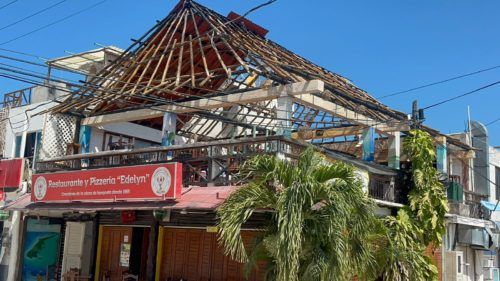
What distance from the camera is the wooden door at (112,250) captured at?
17.2m

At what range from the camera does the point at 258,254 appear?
35.1 ft

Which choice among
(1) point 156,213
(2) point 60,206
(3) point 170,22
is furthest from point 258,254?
(3) point 170,22

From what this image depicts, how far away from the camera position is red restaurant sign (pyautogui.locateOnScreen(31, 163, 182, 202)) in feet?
42.2

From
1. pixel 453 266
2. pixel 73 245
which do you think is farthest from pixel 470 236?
pixel 73 245

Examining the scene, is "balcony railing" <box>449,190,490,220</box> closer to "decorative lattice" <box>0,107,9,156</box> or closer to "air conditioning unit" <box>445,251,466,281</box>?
"air conditioning unit" <box>445,251,466,281</box>

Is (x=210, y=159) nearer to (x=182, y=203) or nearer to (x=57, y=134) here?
(x=182, y=203)

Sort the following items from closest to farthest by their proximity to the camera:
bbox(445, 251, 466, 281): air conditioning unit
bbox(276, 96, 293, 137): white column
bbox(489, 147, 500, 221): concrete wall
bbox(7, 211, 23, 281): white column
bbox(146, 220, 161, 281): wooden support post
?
1. bbox(276, 96, 293, 137): white column
2. bbox(146, 220, 161, 281): wooden support post
3. bbox(445, 251, 466, 281): air conditioning unit
4. bbox(7, 211, 23, 281): white column
5. bbox(489, 147, 500, 221): concrete wall

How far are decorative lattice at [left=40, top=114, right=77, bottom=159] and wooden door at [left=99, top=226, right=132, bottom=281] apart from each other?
11.1 feet

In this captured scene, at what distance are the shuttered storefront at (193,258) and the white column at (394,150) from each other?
6194 millimetres

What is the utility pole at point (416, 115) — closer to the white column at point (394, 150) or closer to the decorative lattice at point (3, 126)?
the white column at point (394, 150)

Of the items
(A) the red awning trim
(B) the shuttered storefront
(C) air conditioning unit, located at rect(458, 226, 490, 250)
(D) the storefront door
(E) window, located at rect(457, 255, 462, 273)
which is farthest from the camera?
(C) air conditioning unit, located at rect(458, 226, 490, 250)

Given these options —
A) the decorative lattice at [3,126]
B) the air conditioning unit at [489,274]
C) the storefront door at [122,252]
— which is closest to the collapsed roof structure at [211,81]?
the storefront door at [122,252]

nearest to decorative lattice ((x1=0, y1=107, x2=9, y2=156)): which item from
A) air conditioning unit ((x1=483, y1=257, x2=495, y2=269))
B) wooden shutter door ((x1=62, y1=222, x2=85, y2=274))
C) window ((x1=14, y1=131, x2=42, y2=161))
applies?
window ((x1=14, y1=131, x2=42, y2=161))

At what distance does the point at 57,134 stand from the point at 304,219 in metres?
11.8
